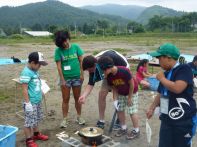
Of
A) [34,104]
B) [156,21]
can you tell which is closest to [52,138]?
[34,104]

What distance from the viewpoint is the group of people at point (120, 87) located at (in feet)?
10.1

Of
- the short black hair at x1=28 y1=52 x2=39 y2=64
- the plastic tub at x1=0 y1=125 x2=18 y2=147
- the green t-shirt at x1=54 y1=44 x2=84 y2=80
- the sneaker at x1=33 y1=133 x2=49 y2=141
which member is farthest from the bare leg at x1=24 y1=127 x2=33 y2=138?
the green t-shirt at x1=54 y1=44 x2=84 y2=80

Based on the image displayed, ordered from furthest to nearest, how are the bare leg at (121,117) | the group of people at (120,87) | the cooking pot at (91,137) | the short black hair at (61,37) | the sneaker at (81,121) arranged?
1. the sneaker at (81,121)
2. the bare leg at (121,117)
3. the short black hair at (61,37)
4. the cooking pot at (91,137)
5. the group of people at (120,87)

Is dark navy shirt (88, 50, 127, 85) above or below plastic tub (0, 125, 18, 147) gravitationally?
above

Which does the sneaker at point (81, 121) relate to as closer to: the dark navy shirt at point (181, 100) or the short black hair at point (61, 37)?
the short black hair at point (61, 37)

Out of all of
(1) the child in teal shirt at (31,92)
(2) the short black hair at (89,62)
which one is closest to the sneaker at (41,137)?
(1) the child in teal shirt at (31,92)

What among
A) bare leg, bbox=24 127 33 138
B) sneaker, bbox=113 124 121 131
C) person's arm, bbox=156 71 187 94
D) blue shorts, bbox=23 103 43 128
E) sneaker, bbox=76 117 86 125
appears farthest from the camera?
sneaker, bbox=76 117 86 125

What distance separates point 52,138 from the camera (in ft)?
16.2

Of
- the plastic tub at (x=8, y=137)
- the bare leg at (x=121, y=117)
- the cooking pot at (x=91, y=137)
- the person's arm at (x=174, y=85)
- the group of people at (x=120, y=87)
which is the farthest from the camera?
the bare leg at (x=121, y=117)

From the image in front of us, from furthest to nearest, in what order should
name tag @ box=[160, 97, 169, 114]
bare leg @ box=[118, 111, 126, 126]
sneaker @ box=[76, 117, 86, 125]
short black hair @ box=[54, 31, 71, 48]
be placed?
sneaker @ box=[76, 117, 86, 125] → bare leg @ box=[118, 111, 126, 126] → short black hair @ box=[54, 31, 71, 48] → name tag @ box=[160, 97, 169, 114]

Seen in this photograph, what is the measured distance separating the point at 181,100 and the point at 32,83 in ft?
7.42

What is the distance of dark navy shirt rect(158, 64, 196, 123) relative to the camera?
3.01 metres

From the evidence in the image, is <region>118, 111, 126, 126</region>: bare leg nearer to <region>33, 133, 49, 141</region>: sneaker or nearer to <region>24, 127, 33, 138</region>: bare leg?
<region>33, 133, 49, 141</region>: sneaker

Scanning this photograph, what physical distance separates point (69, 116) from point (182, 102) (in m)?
3.28
